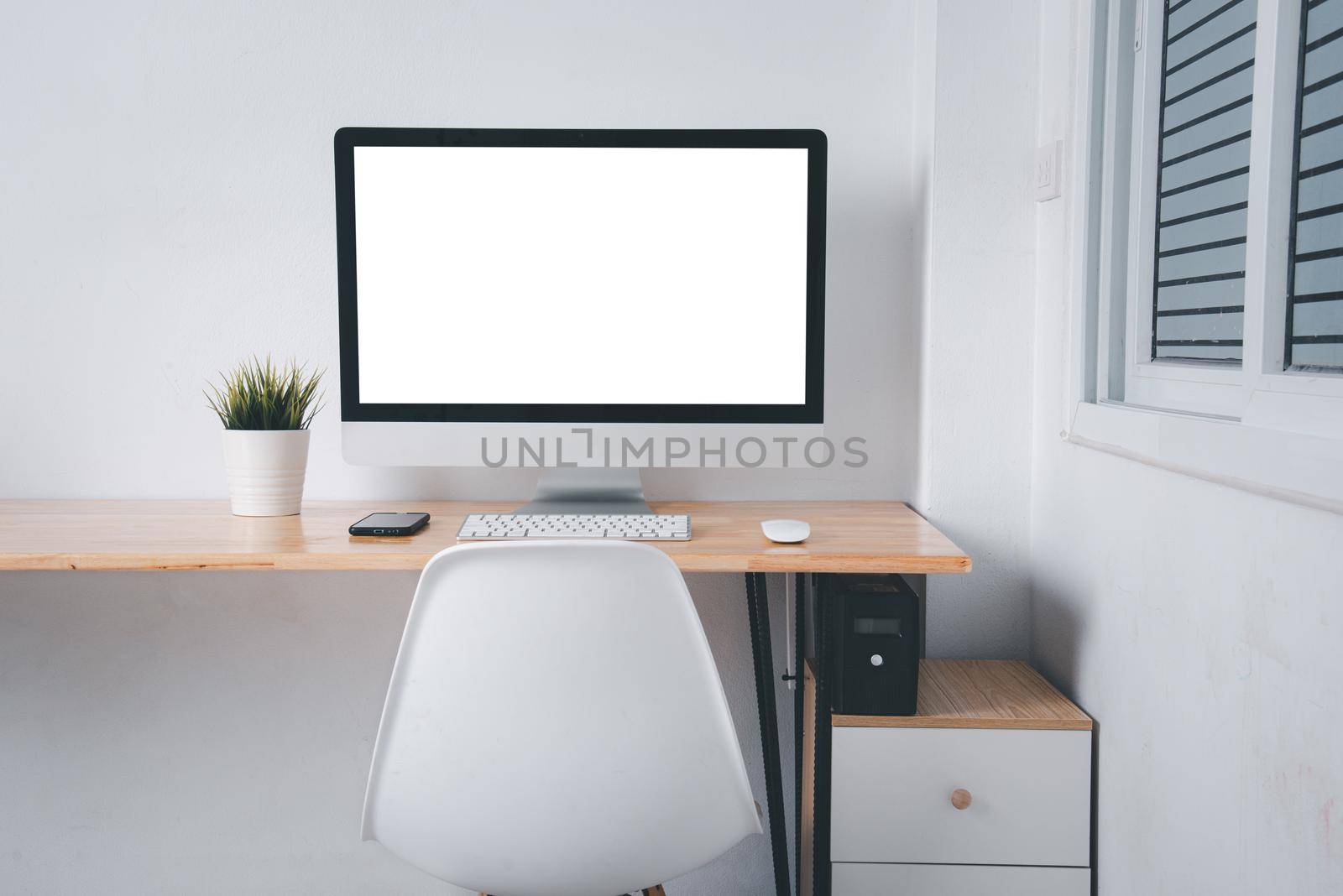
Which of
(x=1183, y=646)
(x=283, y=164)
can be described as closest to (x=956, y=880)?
(x=1183, y=646)

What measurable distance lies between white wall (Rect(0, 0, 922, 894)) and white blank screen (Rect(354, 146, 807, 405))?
29cm

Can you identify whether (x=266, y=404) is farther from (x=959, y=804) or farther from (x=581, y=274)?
(x=959, y=804)

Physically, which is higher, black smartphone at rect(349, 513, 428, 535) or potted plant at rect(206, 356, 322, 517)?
potted plant at rect(206, 356, 322, 517)

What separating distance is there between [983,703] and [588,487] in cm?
67

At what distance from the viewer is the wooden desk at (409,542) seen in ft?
4.10

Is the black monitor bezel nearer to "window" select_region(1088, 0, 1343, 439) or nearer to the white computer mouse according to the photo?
the white computer mouse

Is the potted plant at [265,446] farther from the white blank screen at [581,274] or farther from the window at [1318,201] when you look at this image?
the window at [1318,201]

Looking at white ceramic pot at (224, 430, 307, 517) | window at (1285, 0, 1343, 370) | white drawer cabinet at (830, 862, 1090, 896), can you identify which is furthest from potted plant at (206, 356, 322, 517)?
window at (1285, 0, 1343, 370)

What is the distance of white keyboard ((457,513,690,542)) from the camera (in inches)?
52.0

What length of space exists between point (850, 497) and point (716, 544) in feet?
1.75

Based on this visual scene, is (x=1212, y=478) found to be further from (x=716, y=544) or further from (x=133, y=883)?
(x=133, y=883)

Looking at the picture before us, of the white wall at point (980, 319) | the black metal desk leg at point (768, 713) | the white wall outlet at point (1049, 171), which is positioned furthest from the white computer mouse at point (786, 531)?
the white wall outlet at point (1049, 171)

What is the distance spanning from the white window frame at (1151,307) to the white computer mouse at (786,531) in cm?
42

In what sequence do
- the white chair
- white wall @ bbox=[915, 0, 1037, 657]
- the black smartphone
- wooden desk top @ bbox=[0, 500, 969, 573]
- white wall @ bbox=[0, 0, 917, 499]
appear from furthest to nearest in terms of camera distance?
white wall @ bbox=[0, 0, 917, 499], white wall @ bbox=[915, 0, 1037, 657], the black smartphone, wooden desk top @ bbox=[0, 500, 969, 573], the white chair
